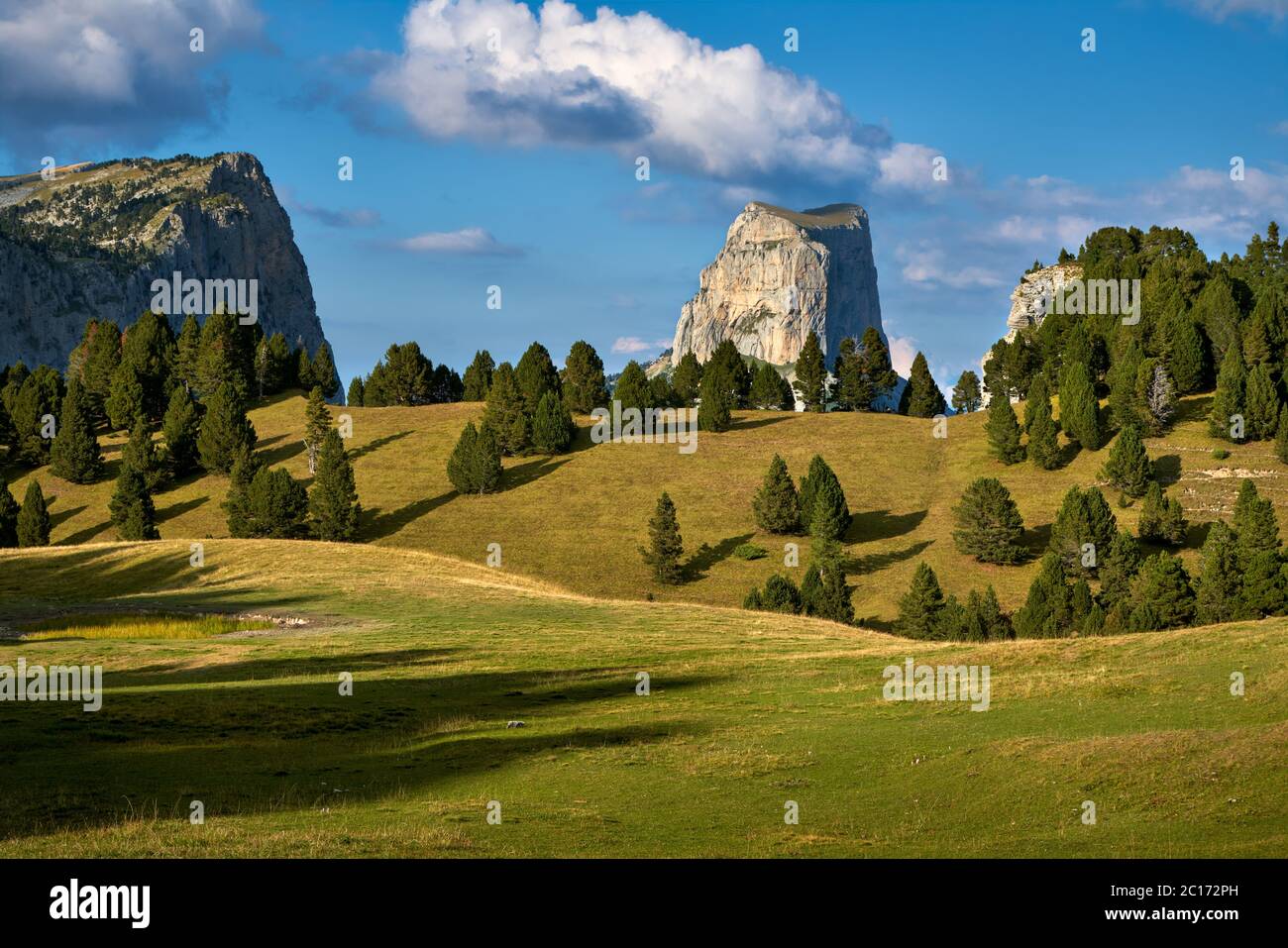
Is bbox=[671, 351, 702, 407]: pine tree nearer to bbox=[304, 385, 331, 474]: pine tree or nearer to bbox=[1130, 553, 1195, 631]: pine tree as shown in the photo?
bbox=[304, 385, 331, 474]: pine tree

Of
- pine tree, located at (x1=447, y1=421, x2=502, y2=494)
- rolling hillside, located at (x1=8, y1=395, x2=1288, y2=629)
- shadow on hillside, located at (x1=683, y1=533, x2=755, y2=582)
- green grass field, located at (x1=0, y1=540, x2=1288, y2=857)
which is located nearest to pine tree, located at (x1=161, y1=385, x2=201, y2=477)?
rolling hillside, located at (x1=8, y1=395, x2=1288, y2=629)

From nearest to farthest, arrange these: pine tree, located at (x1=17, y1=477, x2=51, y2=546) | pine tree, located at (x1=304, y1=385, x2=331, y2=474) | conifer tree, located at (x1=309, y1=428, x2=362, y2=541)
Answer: pine tree, located at (x1=17, y1=477, x2=51, y2=546) < conifer tree, located at (x1=309, y1=428, x2=362, y2=541) < pine tree, located at (x1=304, y1=385, x2=331, y2=474)

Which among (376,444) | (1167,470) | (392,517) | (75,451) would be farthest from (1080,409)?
(75,451)

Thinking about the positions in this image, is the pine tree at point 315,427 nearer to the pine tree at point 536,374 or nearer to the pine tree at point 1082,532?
the pine tree at point 536,374

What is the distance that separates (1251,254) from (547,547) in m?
139

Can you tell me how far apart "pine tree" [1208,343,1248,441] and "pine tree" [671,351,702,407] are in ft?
220

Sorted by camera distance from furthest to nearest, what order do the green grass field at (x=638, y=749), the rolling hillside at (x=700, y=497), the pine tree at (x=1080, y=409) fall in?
the pine tree at (x=1080, y=409) → the rolling hillside at (x=700, y=497) → the green grass field at (x=638, y=749)

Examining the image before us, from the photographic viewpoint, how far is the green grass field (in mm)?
17766

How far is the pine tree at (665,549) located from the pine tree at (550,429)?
112 feet

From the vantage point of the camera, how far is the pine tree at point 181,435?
128375 millimetres

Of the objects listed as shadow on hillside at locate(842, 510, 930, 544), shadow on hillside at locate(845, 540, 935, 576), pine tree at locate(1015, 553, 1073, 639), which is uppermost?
shadow on hillside at locate(842, 510, 930, 544)

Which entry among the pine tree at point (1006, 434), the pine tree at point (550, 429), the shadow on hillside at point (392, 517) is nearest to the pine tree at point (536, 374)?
the pine tree at point (550, 429)

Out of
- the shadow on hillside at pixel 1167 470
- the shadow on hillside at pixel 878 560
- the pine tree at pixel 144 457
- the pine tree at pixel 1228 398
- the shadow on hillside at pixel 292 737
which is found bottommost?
the shadow on hillside at pixel 878 560
